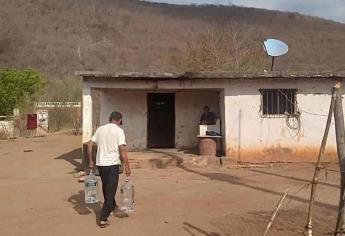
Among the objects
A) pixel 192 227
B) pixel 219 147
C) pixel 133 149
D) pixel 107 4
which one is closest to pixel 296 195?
pixel 192 227

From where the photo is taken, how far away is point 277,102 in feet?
57.0

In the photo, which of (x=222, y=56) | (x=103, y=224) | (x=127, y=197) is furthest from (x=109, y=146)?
(x=222, y=56)

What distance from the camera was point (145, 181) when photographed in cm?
1415

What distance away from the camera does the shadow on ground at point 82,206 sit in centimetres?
1035

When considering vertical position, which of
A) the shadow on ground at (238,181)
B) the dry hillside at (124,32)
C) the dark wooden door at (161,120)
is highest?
the dry hillside at (124,32)

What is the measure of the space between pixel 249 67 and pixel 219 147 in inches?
460

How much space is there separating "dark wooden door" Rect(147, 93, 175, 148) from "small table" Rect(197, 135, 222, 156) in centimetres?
292

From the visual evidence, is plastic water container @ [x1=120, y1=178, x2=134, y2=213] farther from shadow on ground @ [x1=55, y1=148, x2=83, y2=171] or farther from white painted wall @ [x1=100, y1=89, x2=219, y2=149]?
white painted wall @ [x1=100, y1=89, x2=219, y2=149]

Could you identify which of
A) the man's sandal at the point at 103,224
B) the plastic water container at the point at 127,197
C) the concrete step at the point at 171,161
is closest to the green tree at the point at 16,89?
the concrete step at the point at 171,161

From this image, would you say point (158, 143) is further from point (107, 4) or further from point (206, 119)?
point (107, 4)

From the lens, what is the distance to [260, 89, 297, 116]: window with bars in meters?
17.3

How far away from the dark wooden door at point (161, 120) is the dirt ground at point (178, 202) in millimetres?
2417

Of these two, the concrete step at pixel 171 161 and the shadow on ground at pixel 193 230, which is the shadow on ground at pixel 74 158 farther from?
the shadow on ground at pixel 193 230

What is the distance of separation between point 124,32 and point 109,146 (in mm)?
59233
